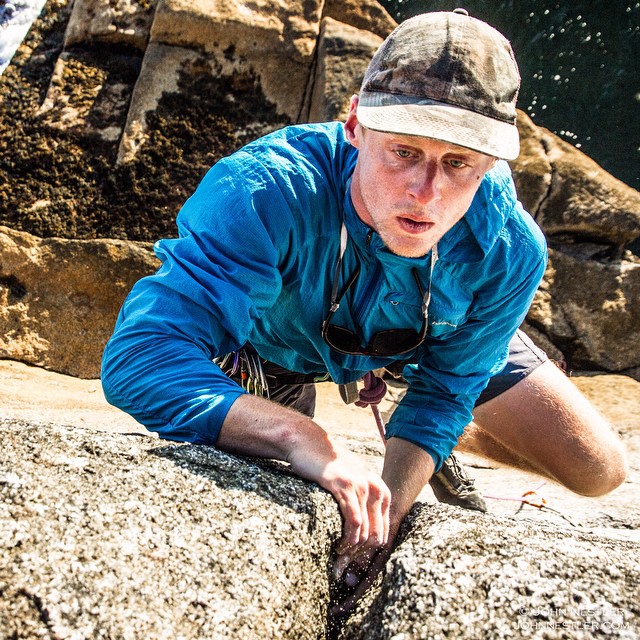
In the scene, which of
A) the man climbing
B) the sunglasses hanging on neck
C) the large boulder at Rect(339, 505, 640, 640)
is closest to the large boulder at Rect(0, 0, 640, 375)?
the man climbing

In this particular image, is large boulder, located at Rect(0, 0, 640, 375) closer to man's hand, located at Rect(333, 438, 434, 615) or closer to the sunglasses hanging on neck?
the sunglasses hanging on neck

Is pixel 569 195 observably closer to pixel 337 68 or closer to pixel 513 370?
pixel 337 68

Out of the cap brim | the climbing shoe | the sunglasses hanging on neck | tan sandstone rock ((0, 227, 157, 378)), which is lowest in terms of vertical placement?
tan sandstone rock ((0, 227, 157, 378))

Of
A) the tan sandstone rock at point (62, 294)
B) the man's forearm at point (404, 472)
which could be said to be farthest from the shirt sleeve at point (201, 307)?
the tan sandstone rock at point (62, 294)

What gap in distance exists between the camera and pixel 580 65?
23.6 ft

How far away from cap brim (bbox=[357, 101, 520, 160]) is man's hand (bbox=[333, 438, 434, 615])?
0.79 metres

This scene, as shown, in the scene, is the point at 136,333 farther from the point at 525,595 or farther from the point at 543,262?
the point at 543,262

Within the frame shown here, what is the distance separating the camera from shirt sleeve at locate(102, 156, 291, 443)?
1656 millimetres

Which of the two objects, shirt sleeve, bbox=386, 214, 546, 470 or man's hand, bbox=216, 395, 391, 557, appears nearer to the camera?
man's hand, bbox=216, 395, 391, 557

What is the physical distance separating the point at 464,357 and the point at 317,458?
72cm

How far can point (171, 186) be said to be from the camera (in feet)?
14.6

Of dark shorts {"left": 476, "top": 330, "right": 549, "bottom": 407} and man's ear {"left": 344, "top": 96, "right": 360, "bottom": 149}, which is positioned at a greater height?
man's ear {"left": 344, "top": 96, "right": 360, "bottom": 149}

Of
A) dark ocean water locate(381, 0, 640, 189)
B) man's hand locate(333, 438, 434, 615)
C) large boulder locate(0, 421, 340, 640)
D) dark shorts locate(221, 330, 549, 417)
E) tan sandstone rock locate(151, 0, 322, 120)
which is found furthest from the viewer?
dark ocean water locate(381, 0, 640, 189)

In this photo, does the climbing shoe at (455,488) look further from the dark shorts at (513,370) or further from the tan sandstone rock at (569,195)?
the tan sandstone rock at (569,195)
